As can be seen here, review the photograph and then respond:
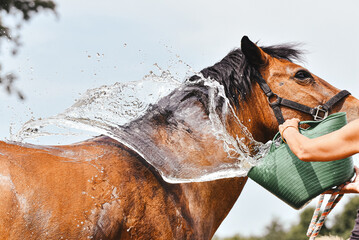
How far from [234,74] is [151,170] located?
4.77 ft

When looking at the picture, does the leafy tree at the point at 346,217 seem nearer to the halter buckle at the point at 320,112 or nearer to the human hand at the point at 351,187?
the halter buckle at the point at 320,112

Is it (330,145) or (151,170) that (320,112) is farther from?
(151,170)

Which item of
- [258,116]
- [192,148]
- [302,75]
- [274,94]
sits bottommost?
[192,148]

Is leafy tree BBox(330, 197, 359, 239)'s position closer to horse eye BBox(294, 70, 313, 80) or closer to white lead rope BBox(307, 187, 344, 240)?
horse eye BBox(294, 70, 313, 80)

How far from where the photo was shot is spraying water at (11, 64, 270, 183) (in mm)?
3580

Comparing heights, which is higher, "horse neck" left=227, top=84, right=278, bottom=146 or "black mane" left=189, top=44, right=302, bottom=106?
"black mane" left=189, top=44, right=302, bottom=106

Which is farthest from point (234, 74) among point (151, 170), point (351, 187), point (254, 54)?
point (351, 187)

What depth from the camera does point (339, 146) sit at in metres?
2.94

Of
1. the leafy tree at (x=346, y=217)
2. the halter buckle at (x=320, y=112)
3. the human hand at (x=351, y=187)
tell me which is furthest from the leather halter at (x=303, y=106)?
the leafy tree at (x=346, y=217)

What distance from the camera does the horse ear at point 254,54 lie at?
14.1ft

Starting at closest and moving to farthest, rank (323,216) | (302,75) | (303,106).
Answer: (323,216) → (303,106) → (302,75)

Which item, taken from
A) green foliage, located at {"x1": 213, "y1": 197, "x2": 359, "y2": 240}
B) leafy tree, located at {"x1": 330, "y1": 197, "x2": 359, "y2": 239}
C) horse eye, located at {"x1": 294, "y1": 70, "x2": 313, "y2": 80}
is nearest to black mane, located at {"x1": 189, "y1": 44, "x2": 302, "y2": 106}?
horse eye, located at {"x1": 294, "y1": 70, "x2": 313, "y2": 80}

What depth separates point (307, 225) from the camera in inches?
1308

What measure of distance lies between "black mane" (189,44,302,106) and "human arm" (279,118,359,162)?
3.80ft
